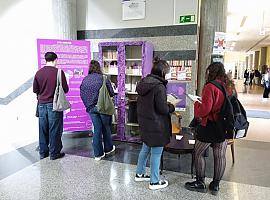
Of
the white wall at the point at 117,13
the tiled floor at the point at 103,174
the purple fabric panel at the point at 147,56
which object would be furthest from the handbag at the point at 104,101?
the white wall at the point at 117,13

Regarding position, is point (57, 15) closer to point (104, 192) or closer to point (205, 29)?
point (205, 29)

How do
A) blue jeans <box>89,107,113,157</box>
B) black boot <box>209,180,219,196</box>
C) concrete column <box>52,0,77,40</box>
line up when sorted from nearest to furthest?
black boot <box>209,180,219,196</box> < blue jeans <box>89,107,113,157</box> < concrete column <box>52,0,77,40</box>

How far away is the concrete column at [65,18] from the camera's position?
15.9 ft

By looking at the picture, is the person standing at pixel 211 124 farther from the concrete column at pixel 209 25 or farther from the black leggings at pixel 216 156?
the concrete column at pixel 209 25

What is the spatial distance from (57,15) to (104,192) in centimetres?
354

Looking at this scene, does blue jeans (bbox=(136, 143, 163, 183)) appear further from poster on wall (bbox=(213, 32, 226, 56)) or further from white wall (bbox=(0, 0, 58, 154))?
white wall (bbox=(0, 0, 58, 154))

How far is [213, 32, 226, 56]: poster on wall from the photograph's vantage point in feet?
14.8

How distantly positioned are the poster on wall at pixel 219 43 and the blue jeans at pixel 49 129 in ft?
9.55

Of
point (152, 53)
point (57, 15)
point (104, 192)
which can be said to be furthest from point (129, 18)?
point (104, 192)

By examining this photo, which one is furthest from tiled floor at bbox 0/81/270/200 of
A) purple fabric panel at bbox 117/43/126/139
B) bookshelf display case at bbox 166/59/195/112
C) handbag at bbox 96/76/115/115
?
bookshelf display case at bbox 166/59/195/112

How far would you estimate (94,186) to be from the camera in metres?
2.95

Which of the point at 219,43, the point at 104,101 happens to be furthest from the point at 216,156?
the point at 219,43

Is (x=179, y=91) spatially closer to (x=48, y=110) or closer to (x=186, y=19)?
(x=186, y=19)

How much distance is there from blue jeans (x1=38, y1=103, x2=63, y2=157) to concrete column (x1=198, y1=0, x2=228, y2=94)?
2.68 meters
